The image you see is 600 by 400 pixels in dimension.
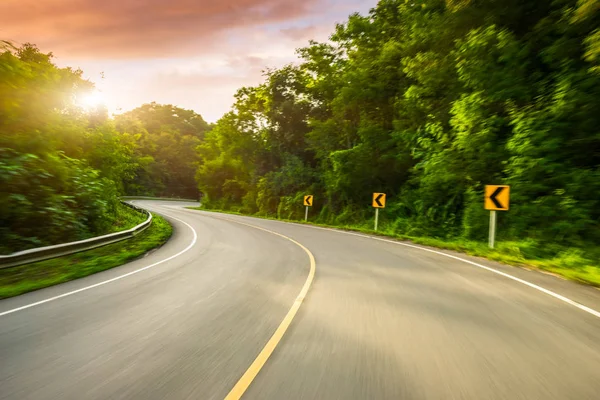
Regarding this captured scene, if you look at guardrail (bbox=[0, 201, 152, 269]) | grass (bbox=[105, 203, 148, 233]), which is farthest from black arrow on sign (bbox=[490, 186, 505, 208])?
grass (bbox=[105, 203, 148, 233])

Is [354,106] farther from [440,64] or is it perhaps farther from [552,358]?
[552,358]

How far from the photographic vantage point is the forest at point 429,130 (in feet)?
34.6

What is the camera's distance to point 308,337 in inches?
156

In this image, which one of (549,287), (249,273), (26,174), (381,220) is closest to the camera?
(549,287)

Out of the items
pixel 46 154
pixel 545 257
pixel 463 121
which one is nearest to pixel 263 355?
pixel 545 257

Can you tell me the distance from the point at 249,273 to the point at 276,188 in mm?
26042

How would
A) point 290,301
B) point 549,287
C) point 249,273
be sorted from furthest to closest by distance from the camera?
point 249,273
point 549,287
point 290,301

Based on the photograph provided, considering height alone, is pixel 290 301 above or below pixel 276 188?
below

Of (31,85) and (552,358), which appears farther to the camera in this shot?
(31,85)

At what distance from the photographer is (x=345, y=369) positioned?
3160 mm

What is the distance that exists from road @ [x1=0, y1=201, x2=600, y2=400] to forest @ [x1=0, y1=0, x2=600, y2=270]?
4.84m

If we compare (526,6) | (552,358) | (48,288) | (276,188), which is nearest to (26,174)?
(48,288)

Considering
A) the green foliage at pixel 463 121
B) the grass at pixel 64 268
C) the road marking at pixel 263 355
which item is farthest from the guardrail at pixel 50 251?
the green foliage at pixel 463 121

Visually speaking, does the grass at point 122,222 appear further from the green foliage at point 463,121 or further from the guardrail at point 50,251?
the green foliage at point 463,121
